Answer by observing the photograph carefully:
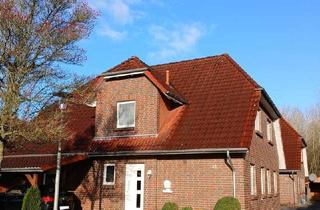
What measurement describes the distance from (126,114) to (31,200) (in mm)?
6682

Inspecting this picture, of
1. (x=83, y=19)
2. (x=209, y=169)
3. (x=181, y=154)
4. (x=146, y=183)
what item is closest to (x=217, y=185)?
(x=209, y=169)

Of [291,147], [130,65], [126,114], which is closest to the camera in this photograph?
[126,114]

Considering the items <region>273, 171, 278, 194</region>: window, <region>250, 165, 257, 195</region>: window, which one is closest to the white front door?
<region>250, 165, 257, 195</region>: window

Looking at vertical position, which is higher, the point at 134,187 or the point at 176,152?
the point at 176,152

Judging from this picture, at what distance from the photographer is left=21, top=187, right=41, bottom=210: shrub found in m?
14.2

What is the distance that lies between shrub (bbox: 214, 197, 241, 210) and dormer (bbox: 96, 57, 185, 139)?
16.3 feet

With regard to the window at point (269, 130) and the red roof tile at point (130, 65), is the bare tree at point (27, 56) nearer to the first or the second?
the red roof tile at point (130, 65)

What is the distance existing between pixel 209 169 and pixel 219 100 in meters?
3.79

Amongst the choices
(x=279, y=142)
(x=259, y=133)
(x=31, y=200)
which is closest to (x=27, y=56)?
(x=31, y=200)

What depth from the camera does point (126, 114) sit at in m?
19.7

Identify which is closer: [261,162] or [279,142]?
[261,162]

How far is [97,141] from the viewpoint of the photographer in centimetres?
1983

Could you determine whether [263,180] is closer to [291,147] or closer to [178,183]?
[178,183]

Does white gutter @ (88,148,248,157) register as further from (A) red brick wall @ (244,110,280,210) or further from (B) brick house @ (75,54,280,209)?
(A) red brick wall @ (244,110,280,210)
